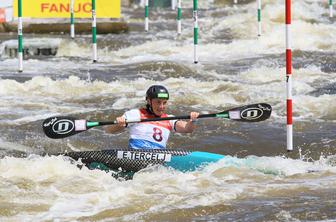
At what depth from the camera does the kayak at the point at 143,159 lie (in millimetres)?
8555

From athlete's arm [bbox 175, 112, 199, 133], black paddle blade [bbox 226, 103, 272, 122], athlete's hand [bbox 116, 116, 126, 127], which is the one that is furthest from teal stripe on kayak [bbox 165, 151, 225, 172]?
black paddle blade [bbox 226, 103, 272, 122]

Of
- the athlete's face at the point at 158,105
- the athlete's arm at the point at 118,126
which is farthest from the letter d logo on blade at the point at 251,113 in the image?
the athlete's arm at the point at 118,126

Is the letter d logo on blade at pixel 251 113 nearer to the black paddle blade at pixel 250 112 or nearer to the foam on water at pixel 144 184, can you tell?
the black paddle blade at pixel 250 112

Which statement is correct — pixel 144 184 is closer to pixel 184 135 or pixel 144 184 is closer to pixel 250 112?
pixel 250 112

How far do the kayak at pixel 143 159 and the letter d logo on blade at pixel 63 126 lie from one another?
0.42 metres

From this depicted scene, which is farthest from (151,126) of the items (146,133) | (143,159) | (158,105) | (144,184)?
(144,184)

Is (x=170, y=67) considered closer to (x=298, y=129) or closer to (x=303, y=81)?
(x=303, y=81)

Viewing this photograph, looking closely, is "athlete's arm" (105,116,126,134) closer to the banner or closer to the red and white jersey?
the red and white jersey

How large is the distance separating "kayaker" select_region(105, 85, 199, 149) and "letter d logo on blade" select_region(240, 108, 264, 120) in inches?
21.9

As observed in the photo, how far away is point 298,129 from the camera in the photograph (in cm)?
1155

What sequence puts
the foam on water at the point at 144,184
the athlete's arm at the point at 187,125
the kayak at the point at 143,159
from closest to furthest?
the foam on water at the point at 144,184
the kayak at the point at 143,159
the athlete's arm at the point at 187,125

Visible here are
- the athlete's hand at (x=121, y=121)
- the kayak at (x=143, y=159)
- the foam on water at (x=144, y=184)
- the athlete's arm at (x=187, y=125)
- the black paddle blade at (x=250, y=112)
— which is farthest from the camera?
the black paddle blade at (x=250, y=112)

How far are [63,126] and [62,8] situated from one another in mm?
12720

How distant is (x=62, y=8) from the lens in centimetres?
2150
